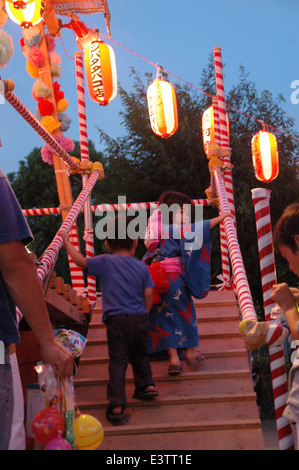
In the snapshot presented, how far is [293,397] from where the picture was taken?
7.59 ft

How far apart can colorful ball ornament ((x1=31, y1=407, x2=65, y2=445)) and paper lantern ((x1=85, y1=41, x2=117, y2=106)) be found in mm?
6350

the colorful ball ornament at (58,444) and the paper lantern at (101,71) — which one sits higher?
the paper lantern at (101,71)

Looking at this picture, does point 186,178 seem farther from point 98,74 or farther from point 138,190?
point 98,74

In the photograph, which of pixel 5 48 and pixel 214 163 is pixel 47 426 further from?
pixel 214 163

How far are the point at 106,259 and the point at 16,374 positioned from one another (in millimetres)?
2068

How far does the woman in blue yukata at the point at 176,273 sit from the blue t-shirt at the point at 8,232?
7.64ft

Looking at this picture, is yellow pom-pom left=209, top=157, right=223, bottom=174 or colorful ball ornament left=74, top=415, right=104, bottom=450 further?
yellow pom-pom left=209, top=157, right=223, bottom=174

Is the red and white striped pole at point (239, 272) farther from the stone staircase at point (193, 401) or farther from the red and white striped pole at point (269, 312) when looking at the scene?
the stone staircase at point (193, 401)

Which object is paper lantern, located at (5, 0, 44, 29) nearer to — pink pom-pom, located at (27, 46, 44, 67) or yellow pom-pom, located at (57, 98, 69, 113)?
pink pom-pom, located at (27, 46, 44, 67)

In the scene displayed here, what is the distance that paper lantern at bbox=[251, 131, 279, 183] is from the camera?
10320 millimetres

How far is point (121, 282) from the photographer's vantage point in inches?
145

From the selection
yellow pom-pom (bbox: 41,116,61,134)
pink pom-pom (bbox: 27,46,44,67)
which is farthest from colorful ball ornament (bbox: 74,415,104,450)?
pink pom-pom (bbox: 27,46,44,67)

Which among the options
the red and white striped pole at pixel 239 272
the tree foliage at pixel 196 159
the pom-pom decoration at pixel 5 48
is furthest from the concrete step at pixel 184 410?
the tree foliage at pixel 196 159

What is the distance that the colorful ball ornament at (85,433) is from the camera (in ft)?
6.73
